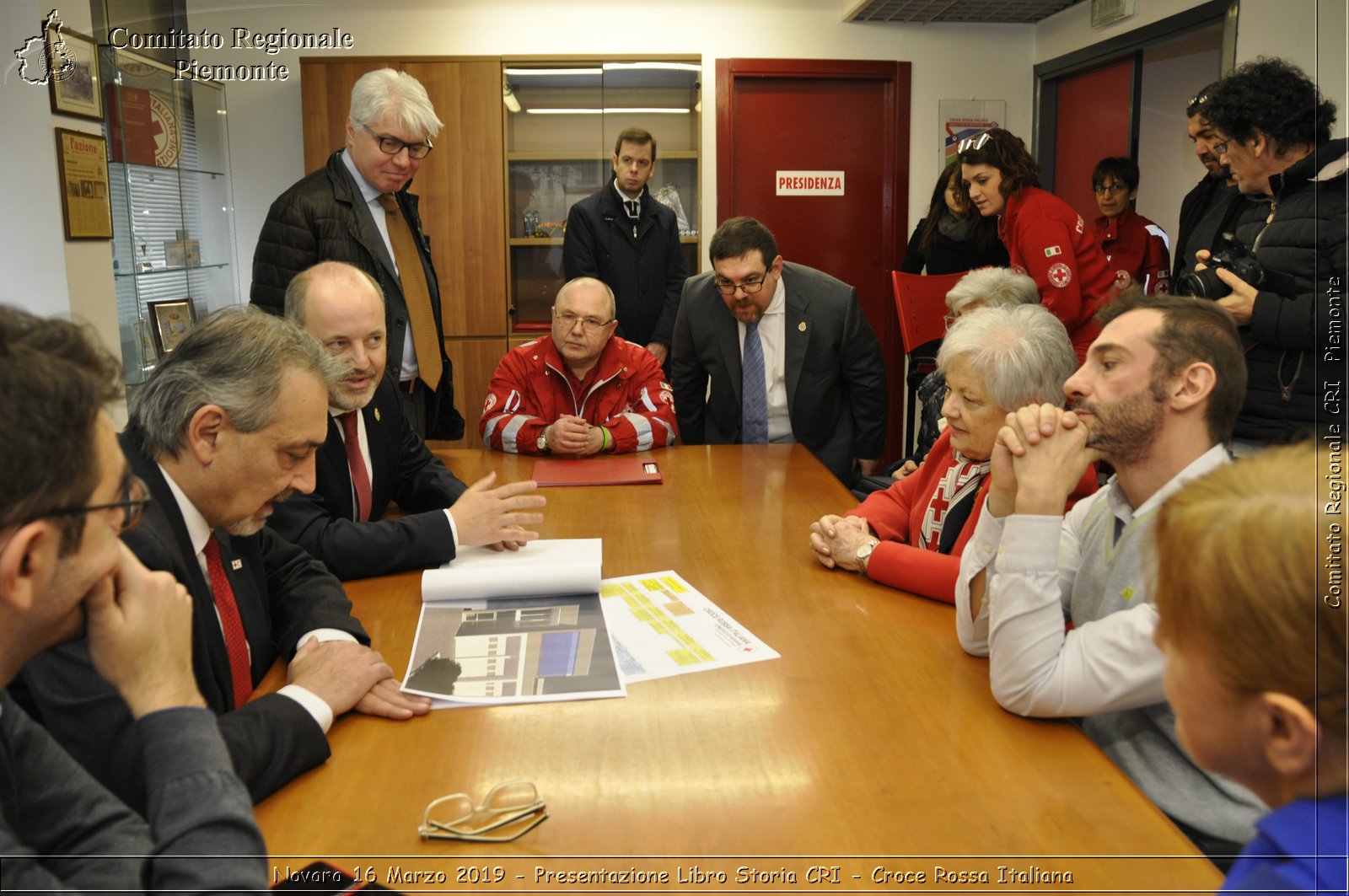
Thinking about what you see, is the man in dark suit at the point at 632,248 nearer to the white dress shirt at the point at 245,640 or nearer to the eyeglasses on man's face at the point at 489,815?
the white dress shirt at the point at 245,640

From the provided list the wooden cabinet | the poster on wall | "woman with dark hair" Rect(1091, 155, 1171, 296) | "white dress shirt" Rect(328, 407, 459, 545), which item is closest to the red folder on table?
"white dress shirt" Rect(328, 407, 459, 545)

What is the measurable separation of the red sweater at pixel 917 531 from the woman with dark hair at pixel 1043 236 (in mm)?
1726

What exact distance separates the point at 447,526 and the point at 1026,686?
1.21 meters

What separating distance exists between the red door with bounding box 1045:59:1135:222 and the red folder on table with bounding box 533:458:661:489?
341cm

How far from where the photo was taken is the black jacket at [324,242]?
3.25 meters

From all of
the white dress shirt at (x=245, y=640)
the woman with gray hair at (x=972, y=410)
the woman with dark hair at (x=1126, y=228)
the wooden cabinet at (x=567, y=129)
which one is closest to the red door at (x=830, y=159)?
the wooden cabinet at (x=567, y=129)

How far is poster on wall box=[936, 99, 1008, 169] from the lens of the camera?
19.7 feet

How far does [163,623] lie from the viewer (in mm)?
1029

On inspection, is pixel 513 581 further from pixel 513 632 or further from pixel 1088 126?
pixel 1088 126

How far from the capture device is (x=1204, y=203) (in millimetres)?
3924

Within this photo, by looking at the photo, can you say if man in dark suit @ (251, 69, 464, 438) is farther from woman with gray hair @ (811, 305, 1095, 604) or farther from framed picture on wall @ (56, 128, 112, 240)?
woman with gray hair @ (811, 305, 1095, 604)

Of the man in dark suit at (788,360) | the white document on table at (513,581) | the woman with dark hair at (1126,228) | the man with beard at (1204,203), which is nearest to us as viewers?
the white document on table at (513,581)

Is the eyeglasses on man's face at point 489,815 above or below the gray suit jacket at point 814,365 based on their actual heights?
below

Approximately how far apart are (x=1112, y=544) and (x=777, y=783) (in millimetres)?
717
